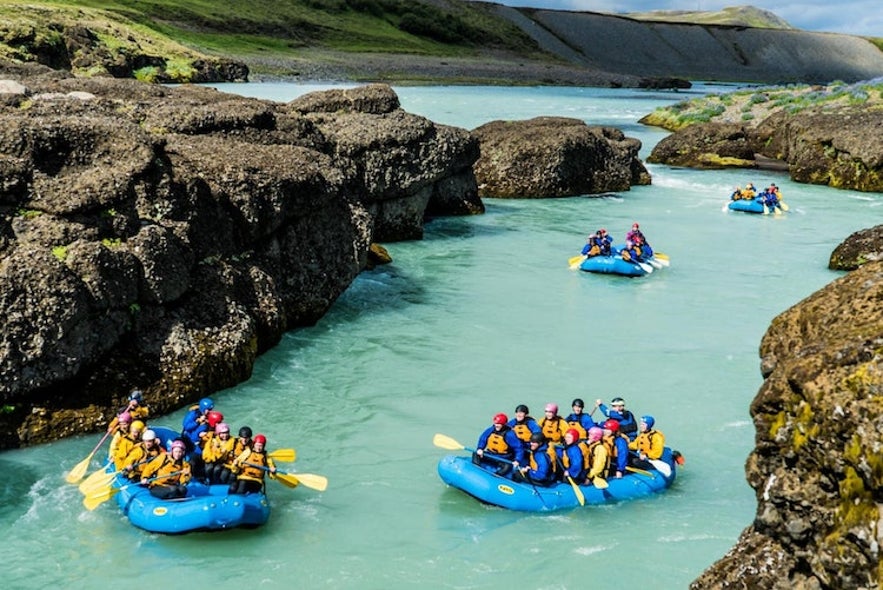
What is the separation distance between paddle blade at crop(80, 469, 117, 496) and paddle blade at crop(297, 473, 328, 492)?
2802mm

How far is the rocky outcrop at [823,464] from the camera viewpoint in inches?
297

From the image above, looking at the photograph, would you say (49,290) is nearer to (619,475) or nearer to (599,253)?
(619,475)

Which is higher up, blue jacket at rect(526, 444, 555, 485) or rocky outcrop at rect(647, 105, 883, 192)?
rocky outcrop at rect(647, 105, 883, 192)

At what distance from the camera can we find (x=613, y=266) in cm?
2906

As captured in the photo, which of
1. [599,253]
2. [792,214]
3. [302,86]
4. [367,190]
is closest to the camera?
[599,253]

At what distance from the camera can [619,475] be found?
15.3 m

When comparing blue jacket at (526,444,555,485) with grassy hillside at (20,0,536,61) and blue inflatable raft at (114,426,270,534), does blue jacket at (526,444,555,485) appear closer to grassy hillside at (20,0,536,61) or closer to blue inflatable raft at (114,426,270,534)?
blue inflatable raft at (114,426,270,534)

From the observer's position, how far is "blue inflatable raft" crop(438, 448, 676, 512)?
14.6 meters

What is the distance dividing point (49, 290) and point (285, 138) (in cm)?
1158

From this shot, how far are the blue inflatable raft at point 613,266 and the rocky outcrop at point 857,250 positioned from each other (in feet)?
20.0

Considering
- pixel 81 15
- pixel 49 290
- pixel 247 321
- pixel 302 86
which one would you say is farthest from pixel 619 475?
pixel 81 15

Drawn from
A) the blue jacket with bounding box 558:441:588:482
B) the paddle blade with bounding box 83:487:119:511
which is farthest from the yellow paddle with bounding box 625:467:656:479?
the paddle blade with bounding box 83:487:119:511

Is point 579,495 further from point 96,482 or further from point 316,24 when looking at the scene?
point 316,24

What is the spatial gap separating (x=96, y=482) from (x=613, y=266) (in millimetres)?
18557
